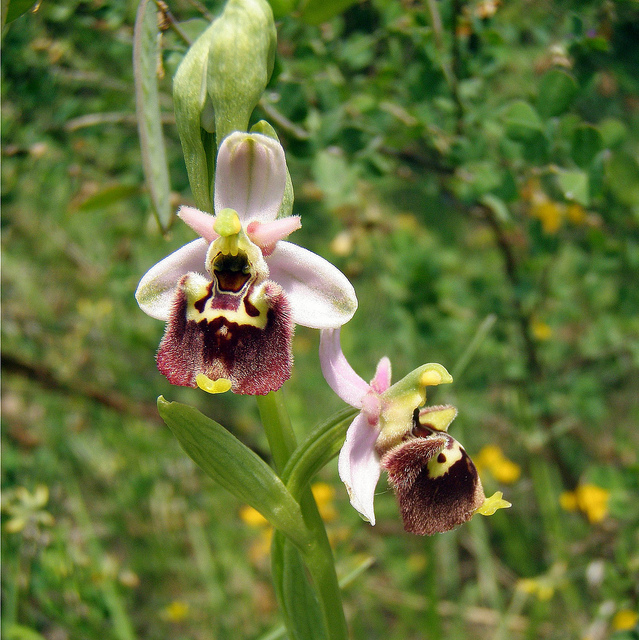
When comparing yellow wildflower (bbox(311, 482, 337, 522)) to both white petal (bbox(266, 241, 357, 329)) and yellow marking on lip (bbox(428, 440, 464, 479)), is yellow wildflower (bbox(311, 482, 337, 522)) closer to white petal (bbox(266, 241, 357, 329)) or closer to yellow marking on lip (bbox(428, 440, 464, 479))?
yellow marking on lip (bbox(428, 440, 464, 479))

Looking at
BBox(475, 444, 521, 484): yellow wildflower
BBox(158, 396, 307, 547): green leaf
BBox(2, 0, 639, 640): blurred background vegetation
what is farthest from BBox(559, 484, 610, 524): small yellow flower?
BBox(158, 396, 307, 547): green leaf

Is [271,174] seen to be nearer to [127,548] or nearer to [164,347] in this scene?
[164,347]

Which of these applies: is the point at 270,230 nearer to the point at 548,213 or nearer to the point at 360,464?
the point at 360,464

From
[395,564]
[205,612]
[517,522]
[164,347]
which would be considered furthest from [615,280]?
[164,347]

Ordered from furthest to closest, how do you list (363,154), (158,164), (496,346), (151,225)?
1. (496,346)
2. (151,225)
3. (363,154)
4. (158,164)

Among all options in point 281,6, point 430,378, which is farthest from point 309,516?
point 281,6

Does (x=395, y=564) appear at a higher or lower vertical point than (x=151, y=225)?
lower
